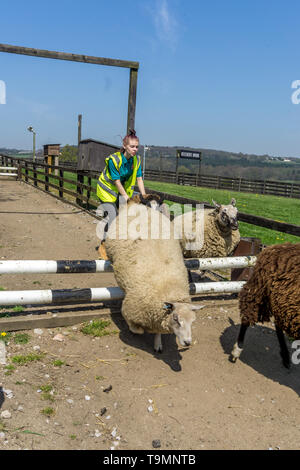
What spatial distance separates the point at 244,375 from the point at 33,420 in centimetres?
195

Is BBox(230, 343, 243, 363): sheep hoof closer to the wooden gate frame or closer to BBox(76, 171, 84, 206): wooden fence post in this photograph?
the wooden gate frame

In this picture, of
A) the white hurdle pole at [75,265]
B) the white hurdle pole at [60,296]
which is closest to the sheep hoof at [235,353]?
the white hurdle pole at [60,296]

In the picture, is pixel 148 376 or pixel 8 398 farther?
pixel 148 376

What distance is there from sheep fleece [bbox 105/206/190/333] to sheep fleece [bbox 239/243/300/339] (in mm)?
651

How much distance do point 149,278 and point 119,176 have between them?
165 centimetres

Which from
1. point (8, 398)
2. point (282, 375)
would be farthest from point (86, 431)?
point (282, 375)

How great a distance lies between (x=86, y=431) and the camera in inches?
105

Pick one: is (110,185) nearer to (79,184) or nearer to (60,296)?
(60,296)

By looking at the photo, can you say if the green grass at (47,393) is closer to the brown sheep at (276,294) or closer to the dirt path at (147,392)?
the dirt path at (147,392)

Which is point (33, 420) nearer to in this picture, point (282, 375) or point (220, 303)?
point (282, 375)

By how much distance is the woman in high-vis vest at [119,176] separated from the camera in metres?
4.61

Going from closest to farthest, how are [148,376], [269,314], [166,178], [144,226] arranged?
[148,376]
[269,314]
[144,226]
[166,178]

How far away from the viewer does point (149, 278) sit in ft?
12.1

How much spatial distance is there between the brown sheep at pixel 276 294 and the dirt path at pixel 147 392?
15.4 inches
